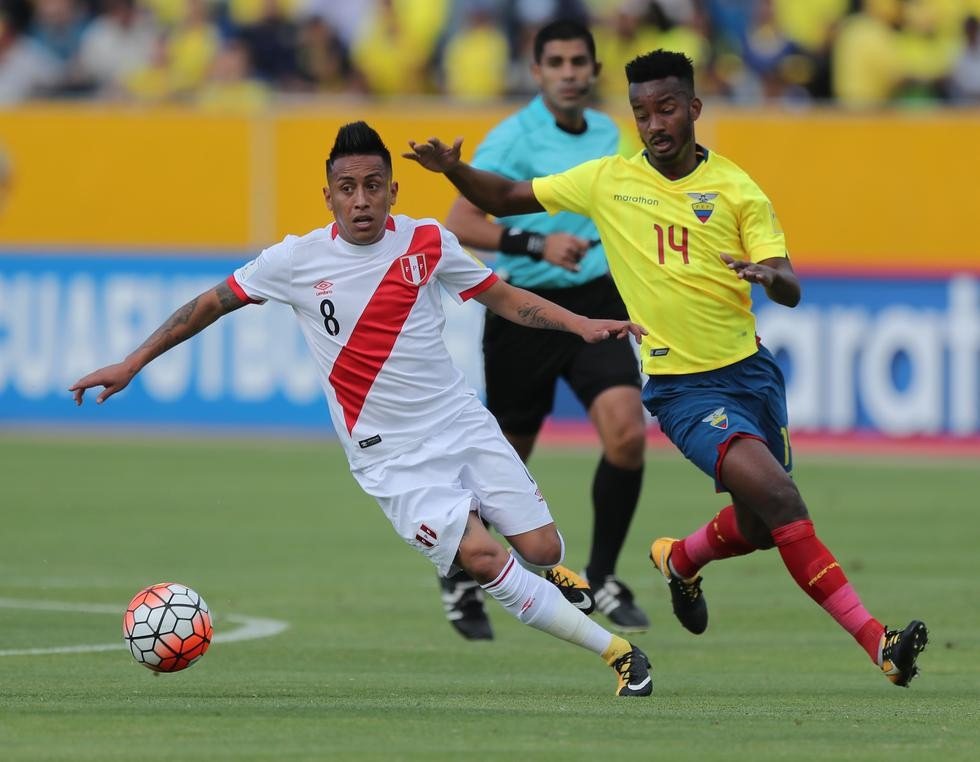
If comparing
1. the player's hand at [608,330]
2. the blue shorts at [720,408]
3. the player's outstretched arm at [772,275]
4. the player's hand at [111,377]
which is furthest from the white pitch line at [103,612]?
the player's outstretched arm at [772,275]

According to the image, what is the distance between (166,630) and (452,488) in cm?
120

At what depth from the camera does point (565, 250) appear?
941 cm

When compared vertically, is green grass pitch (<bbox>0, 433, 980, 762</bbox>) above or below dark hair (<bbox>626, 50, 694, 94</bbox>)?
below

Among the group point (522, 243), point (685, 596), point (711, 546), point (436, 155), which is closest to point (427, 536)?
point (436, 155)

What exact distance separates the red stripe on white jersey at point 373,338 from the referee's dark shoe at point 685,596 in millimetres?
1950

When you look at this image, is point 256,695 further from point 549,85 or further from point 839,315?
point 839,315

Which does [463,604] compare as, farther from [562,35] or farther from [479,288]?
[562,35]

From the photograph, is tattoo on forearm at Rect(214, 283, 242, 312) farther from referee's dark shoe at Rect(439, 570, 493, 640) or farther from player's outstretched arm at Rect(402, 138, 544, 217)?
referee's dark shoe at Rect(439, 570, 493, 640)

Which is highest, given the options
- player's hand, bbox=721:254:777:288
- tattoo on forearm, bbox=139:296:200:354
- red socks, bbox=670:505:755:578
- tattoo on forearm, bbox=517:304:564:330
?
player's hand, bbox=721:254:777:288

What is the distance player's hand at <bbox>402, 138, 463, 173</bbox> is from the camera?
839cm

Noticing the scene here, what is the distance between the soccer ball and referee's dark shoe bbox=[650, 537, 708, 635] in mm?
2229

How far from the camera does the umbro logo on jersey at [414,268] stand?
8.07 meters

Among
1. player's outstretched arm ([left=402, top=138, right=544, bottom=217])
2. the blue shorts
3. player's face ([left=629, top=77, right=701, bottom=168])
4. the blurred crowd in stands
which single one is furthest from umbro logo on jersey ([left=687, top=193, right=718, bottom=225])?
the blurred crowd in stands

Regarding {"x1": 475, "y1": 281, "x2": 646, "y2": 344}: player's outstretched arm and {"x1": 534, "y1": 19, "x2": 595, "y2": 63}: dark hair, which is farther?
{"x1": 534, "y1": 19, "x2": 595, "y2": 63}: dark hair
